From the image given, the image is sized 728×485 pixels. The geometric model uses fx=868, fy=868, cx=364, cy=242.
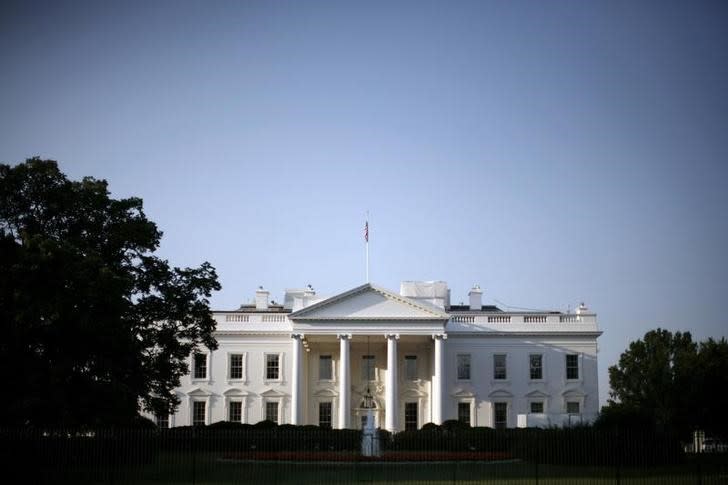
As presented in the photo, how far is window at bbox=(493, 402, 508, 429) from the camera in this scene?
57.9m

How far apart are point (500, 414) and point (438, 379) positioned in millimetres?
6686

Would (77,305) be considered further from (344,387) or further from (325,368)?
(325,368)

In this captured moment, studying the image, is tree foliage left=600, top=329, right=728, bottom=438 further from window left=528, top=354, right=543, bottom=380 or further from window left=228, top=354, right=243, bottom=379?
window left=228, top=354, right=243, bottom=379

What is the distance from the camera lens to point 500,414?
5809 cm

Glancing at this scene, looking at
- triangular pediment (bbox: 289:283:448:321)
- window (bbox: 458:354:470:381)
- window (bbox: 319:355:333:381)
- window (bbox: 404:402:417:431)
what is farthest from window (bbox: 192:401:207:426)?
window (bbox: 458:354:470:381)

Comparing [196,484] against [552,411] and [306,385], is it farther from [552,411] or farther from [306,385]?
[552,411]

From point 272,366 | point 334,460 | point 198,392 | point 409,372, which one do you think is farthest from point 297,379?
point 334,460

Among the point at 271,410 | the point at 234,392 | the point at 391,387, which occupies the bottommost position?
the point at 271,410

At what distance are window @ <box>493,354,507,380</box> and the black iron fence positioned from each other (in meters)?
18.7

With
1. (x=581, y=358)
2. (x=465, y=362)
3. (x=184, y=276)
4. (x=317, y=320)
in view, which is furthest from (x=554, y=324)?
(x=184, y=276)

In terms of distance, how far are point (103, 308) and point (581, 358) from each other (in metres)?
36.2

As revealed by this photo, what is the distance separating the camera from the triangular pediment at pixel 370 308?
54.9m

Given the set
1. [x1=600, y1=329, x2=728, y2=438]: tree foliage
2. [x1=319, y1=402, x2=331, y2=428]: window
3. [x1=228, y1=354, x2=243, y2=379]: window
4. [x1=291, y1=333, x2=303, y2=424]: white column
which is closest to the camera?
[x1=600, y1=329, x2=728, y2=438]: tree foliage

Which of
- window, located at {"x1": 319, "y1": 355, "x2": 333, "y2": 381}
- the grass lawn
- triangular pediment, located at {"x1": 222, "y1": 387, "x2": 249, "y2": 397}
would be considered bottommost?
the grass lawn
